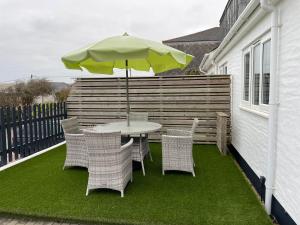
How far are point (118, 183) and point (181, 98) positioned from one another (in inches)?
157

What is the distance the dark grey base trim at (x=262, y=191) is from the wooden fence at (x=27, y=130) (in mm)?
4842

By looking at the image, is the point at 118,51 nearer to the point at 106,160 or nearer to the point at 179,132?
the point at 106,160

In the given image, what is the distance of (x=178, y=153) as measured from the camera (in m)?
4.56

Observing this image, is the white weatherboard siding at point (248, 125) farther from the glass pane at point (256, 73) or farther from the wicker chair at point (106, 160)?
the wicker chair at point (106, 160)

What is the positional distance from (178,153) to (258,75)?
1.97m

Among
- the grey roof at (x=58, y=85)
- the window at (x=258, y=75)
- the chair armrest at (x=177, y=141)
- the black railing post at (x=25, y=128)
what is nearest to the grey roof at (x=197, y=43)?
the grey roof at (x=58, y=85)

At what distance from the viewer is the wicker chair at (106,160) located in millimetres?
3537

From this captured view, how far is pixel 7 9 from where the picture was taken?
871 cm

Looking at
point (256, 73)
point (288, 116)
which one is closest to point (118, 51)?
point (288, 116)

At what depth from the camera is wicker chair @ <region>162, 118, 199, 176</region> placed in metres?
4.48

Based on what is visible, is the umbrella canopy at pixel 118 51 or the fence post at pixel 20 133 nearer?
the umbrella canopy at pixel 118 51

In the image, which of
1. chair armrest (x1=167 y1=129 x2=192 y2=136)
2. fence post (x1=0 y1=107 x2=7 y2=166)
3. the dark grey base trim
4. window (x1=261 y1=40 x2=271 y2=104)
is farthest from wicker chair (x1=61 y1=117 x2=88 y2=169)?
window (x1=261 y1=40 x2=271 y2=104)

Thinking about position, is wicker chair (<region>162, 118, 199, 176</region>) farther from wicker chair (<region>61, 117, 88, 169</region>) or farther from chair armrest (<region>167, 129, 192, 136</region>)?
wicker chair (<region>61, 117, 88, 169</region>)

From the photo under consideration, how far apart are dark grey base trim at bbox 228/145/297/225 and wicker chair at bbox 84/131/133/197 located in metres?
2.03
